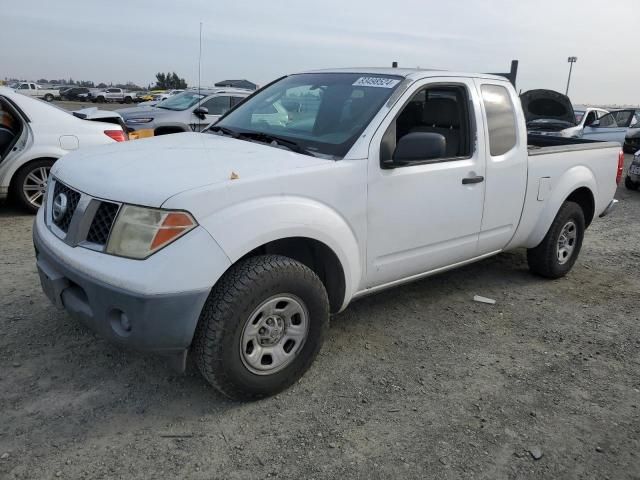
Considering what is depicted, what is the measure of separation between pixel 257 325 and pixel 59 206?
131cm

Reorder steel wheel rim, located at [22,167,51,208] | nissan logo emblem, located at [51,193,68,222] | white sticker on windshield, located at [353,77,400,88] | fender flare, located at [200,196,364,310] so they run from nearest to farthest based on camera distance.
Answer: fender flare, located at [200,196,364,310], nissan logo emblem, located at [51,193,68,222], white sticker on windshield, located at [353,77,400,88], steel wheel rim, located at [22,167,51,208]

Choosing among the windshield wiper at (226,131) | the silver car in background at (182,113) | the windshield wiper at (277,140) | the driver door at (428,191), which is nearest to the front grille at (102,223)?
the windshield wiper at (277,140)

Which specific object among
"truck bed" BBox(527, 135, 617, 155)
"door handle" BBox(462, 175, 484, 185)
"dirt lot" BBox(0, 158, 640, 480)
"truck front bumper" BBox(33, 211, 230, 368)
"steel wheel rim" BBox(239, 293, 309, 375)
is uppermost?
"truck bed" BBox(527, 135, 617, 155)

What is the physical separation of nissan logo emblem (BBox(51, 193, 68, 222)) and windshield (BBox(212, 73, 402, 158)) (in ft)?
4.16

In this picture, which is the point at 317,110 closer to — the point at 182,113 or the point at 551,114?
the point at 182,113

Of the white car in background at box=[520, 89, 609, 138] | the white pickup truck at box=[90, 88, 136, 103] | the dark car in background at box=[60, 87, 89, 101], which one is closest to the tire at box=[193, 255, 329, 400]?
the white car in background at box=[520, 89, 609, 138]

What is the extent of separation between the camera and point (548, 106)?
14.8 meters

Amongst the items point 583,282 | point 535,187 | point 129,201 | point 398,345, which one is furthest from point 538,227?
point 129,201

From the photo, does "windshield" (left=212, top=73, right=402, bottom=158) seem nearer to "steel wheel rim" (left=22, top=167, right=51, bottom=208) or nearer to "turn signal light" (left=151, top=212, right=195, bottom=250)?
"turn signal light" (left=151, top=212, right=195, bottom=250)

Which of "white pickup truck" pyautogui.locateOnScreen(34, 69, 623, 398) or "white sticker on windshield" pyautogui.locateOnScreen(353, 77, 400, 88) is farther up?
"white sticker on windshield" pyautogui.locateOnScreen(353, 77, 400, 88)

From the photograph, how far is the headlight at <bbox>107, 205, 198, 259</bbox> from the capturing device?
8.39 ft

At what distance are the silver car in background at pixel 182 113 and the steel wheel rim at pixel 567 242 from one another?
271 inches

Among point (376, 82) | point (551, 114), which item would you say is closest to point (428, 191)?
point (376, 82)

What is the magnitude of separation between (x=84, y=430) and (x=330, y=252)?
1.57 m
